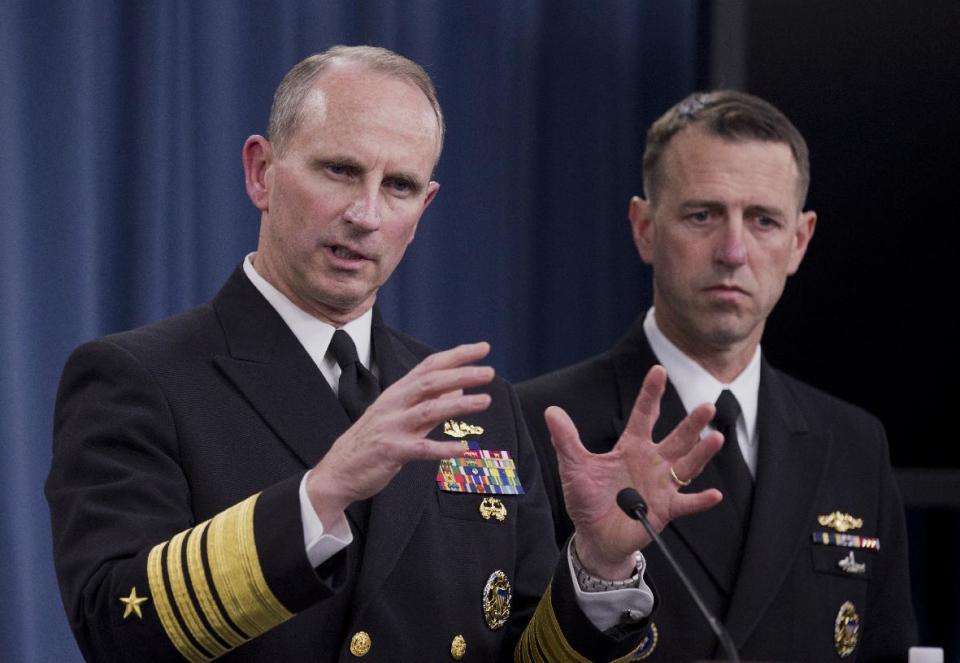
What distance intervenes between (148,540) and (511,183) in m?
1.88

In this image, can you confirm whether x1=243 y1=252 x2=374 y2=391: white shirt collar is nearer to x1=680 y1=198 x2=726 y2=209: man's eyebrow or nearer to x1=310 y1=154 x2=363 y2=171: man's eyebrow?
x1=310 y1=154 x2=363 y2=171: man's eyebrow

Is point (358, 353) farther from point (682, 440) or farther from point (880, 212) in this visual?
point (880, 212)

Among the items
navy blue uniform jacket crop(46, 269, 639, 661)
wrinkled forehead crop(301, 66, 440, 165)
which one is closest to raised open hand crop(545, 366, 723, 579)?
navy blue uniform jacket crop(46, 269, 639, 661)

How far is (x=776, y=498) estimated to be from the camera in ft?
7.95

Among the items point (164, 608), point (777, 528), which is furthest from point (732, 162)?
point (164, 608)

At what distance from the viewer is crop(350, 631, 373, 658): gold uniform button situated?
1834 mm

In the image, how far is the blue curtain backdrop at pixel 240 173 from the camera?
275cm

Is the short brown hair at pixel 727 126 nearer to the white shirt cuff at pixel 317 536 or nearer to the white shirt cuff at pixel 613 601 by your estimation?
the white shirt cuff at pixel 613 601

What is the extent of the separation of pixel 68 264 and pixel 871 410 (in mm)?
1678

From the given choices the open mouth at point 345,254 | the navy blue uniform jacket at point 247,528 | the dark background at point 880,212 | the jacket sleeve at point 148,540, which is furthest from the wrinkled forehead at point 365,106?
the dark background at point 880,212

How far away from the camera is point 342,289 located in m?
1.95

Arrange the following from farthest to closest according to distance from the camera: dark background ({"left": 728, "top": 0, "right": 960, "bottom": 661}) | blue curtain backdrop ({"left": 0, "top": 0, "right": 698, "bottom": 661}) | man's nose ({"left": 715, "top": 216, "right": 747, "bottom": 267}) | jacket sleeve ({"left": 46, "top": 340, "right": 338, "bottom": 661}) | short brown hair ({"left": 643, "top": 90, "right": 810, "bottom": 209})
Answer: dark background ({"left": 728, "top": 0, "right": 960, "bottom": 661}) < blue curtain backdrop ({"left": 0, "top": 0, "right": 698, "bottom": 661}) < short brown hair ({"left": 643, "top": 90, "right": 810, "bottom": 209}) < man's nose ({"left": 715, "top": 216, "right": 747, "bottom": 267}) < jacket sleeve ({"left": 46, "top": 340, "right": 338, "bottom": 661})

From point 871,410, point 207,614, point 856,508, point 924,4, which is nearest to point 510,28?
point 924,4

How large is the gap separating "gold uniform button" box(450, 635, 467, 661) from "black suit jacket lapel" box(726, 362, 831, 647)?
545 millimetres
